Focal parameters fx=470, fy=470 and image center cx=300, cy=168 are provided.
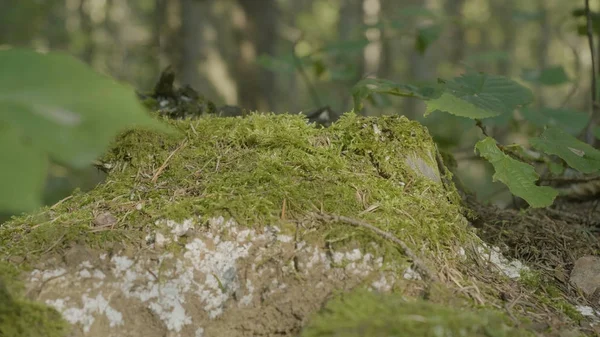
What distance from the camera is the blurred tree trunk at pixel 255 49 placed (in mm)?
6496

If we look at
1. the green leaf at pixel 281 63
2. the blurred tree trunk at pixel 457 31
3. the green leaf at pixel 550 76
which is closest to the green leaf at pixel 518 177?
the green leaf at pixel 550 76

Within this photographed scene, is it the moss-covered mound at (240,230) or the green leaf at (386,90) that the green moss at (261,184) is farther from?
the green leaf at (386,90)

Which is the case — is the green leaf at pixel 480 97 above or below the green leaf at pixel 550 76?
above

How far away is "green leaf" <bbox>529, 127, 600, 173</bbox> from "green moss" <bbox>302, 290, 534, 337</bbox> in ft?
3.11

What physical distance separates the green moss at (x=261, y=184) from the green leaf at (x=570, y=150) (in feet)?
1.46

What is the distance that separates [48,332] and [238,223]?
2.15 ft

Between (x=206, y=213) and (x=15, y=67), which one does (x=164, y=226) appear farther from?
(x=15, y=67)

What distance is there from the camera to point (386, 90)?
2363mm

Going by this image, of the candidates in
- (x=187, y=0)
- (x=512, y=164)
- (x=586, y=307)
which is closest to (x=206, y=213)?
(x=512, y=164)

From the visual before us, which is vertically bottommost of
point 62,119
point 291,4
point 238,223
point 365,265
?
point 291,4

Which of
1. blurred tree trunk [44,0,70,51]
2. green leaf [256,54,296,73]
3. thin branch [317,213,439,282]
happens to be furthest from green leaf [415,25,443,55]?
blurred tree trunk [44,0,70,51]

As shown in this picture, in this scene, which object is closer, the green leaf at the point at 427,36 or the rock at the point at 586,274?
the rock at the point at 586,274

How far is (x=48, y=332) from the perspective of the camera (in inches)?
53.7

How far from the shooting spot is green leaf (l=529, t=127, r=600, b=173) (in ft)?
6.59
